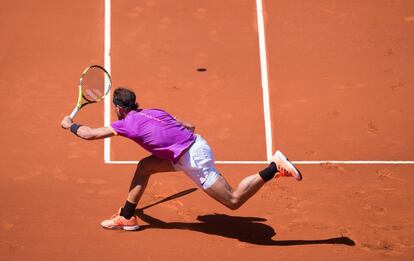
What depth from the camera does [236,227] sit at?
9031 millimetres

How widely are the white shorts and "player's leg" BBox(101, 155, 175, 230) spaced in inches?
10.4

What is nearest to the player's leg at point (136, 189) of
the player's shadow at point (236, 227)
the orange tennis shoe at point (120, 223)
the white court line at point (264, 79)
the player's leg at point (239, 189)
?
the orange tennis shoe at point (120, 223)

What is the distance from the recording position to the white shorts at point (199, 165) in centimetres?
838

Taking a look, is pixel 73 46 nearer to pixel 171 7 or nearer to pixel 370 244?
pixel 171 7

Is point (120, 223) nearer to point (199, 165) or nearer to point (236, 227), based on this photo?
point (199, 165)

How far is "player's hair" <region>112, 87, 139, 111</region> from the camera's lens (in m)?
8.36

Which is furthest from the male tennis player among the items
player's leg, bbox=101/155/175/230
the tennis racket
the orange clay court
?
the tennis racket

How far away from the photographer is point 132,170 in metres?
10.5

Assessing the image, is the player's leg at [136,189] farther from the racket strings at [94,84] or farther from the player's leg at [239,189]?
the racket strings at [94,84]

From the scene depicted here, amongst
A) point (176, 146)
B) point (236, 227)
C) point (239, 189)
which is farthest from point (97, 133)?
point (236, 227)

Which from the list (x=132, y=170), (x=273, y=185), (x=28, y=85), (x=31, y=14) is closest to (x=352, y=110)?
(x=273, y=185)

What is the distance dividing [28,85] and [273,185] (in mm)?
4700

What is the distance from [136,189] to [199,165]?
862mm

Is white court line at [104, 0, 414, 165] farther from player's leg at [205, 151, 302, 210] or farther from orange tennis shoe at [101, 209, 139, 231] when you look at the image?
player's leg at [205, 151, 302, 210]
